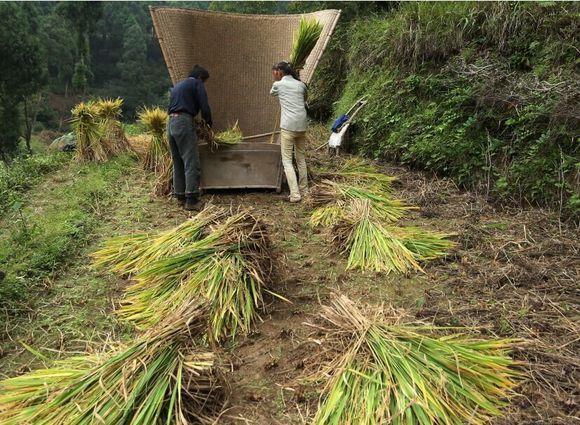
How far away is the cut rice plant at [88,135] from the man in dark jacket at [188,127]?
8.50 feet

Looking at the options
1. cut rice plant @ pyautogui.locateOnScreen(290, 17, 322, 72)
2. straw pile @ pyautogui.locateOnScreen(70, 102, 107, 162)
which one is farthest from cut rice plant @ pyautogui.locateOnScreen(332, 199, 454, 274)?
straw pile @ pyautogui.locateOnScreen(70, 102, 107, 162)

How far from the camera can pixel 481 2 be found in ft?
16.5

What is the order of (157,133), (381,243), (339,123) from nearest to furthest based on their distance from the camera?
1. (381,243)
2. (157,133)
3. (339,123)

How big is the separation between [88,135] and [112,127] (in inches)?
A: 14.4

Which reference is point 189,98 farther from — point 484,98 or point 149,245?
point 484,98

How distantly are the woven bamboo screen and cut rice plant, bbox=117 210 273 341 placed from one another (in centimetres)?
306

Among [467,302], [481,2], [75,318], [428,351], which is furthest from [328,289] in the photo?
[481,2]

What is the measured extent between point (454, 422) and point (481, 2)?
462 cm

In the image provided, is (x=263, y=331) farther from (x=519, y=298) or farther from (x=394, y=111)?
(x=394, y=111)

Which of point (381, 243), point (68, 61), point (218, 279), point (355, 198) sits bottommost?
point (68, 61)

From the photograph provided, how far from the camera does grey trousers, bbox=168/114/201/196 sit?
176 inches

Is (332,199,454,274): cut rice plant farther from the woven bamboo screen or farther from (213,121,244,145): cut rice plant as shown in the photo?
the woven bamboo screen

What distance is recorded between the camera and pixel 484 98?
447cm

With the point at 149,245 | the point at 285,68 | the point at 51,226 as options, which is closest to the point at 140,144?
the point at 51,226
